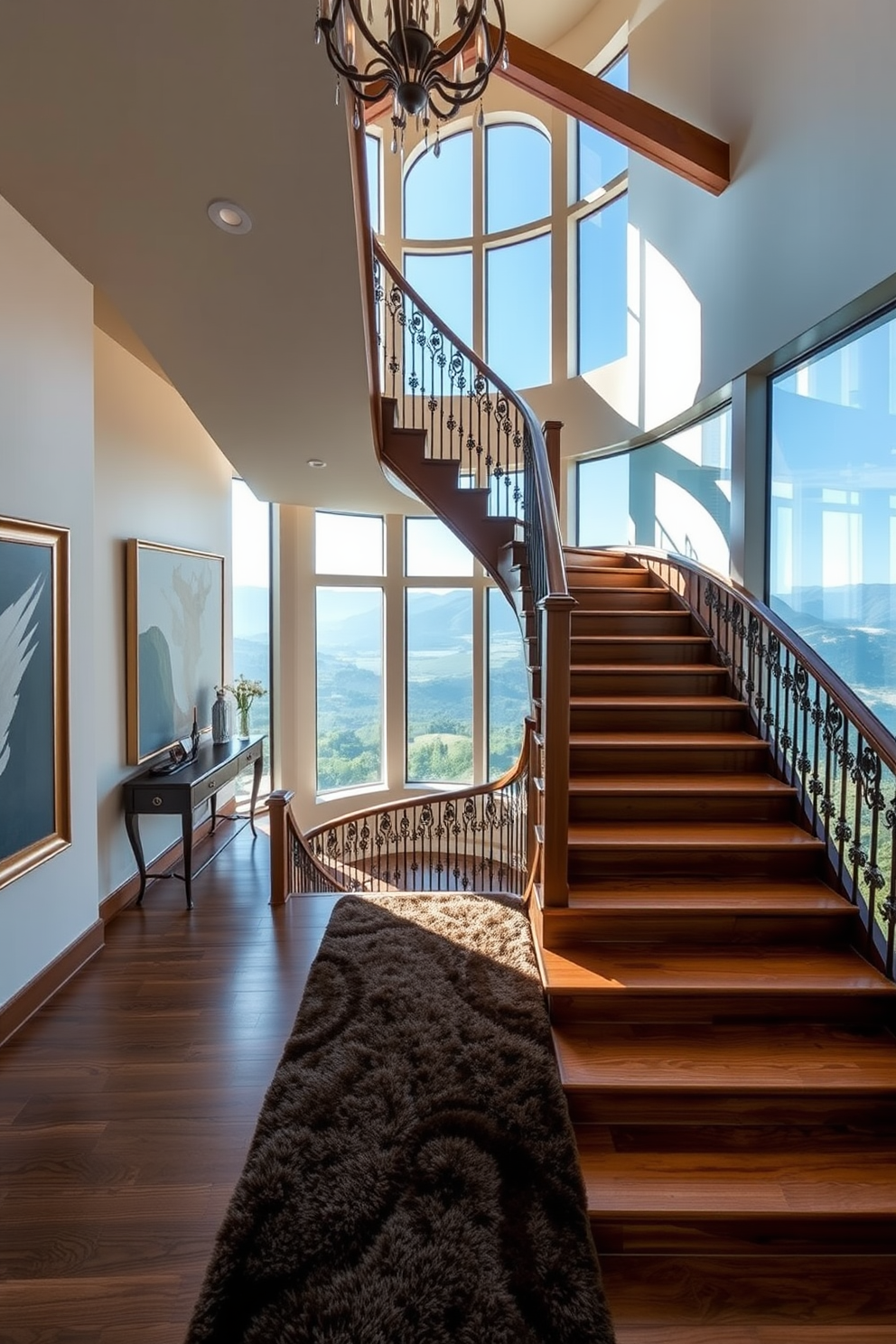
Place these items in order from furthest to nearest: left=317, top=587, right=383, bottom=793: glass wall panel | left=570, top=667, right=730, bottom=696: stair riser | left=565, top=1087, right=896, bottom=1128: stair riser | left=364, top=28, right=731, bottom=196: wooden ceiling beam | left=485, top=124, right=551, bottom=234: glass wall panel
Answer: left=317, top=587, right=383, bottom=793: glass wall panel < left=485, top=124, right=551, bottom=234: glass wall panel < left=364, top=28, right=731, bottom=196: wooden ceiling beam < left=570, top=667, right=730, bottom=696: stair riser < left=565, top=1087, right=896, bottom=1128: stair riser

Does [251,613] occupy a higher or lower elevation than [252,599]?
lower

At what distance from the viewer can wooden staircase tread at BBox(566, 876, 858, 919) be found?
2.70 m

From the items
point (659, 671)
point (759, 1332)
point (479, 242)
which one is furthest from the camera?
point (479, 242)

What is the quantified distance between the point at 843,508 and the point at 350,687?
5.46m

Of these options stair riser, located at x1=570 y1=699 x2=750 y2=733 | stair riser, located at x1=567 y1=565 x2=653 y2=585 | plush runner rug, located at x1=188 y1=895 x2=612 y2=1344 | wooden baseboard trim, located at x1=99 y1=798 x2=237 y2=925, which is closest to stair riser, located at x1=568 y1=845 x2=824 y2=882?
plush runner rug, located at x1=188 y1=895 x2=612 y2=1344

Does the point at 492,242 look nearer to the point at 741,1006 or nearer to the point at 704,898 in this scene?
the point at 704,898

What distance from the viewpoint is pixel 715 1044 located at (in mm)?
2373

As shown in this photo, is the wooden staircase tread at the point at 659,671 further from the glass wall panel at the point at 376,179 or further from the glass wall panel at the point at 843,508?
the glass wall panel at the point at 376,179

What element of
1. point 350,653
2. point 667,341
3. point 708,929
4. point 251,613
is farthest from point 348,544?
point 708,929

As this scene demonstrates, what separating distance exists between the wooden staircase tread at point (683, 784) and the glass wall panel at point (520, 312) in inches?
197

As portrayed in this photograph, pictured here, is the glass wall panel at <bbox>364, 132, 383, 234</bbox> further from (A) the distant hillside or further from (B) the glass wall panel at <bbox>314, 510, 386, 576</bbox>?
(A) the distant hillside

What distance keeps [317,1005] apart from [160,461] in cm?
379

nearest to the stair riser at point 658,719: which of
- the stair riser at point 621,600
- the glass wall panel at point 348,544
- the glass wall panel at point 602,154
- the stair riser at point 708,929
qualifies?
the stair riser at point 621,600

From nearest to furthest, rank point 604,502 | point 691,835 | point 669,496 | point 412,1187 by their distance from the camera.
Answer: point 412,1187, point 691,835, point 669,496, point 604,502
